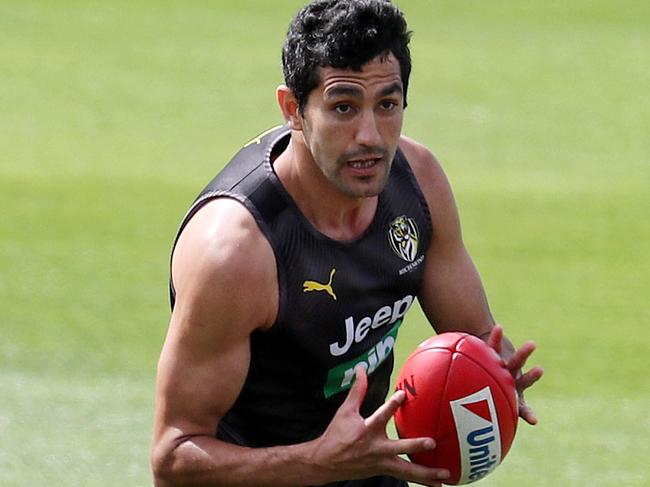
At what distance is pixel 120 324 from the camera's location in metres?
11.5

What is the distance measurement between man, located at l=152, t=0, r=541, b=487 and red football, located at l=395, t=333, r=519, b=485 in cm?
12

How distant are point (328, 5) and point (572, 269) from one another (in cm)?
839

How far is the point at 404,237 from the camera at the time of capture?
5.61 meters

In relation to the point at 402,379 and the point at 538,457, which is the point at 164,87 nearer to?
the point at 538,457

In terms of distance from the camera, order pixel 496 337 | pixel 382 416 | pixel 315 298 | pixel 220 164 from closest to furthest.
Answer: pixel 382 416 < pixel 315 298 < pixel 496 337 < pixel 220 164

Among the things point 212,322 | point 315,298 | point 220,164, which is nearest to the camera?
point 212,322

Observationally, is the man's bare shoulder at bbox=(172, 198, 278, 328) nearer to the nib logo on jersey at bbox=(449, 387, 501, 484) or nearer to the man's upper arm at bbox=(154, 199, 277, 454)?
the man's upper arm at bbox=(154, 199, 277, 454)

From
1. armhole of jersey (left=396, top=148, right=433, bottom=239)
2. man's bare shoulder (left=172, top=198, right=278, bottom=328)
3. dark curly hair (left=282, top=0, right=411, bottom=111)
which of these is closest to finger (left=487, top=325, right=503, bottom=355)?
armhole of jersey (left=396, top=148, right=433, bottom=239)

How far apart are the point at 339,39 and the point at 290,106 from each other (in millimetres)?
323

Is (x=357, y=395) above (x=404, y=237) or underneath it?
underneath

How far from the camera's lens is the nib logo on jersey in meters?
5.15

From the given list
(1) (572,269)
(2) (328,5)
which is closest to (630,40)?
(1) (572,269)

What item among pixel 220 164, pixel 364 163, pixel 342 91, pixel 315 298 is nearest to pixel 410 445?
pixel 315 298

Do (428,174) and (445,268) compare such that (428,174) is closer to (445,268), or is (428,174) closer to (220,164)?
(445,268)
